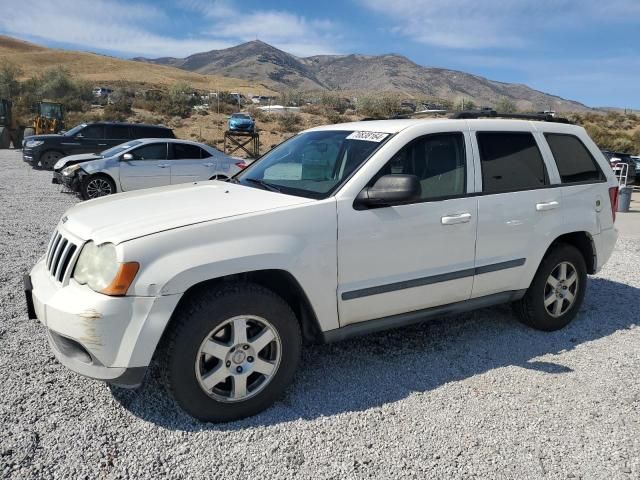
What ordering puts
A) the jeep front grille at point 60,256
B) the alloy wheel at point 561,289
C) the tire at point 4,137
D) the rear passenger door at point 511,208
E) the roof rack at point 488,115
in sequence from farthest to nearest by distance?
the tire at point 4,137 < the alloy wheel at point 561,289 < the roof rack at point 488,115 < the rear passenger door at point 511,208 < the jeep front grille at point 60,256

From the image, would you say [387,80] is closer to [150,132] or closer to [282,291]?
[150,132]

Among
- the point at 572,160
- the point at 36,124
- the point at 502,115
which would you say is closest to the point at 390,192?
the point at 502,115

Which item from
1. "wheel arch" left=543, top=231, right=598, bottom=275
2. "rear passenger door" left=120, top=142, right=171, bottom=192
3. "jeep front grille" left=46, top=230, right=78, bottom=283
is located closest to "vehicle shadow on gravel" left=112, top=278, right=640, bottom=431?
"wheel arch" left=543, top=231, right=598, bottom=275

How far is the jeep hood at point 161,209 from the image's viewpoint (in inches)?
114

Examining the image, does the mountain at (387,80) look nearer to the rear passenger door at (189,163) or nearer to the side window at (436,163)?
the rear passenger door at (189,163)

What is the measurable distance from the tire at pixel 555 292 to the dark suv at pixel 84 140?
13.7m

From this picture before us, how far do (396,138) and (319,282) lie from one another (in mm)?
1199

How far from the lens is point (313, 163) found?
3916 millimetres

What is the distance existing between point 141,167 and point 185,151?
1100mm

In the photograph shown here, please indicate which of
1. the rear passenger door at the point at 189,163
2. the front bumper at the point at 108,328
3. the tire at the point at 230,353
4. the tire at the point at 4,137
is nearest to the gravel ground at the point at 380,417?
the tire at the point at 230,353

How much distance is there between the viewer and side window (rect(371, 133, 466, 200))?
370 centimetres

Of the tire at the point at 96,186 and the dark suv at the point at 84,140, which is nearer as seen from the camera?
the tire at the point at 96,186

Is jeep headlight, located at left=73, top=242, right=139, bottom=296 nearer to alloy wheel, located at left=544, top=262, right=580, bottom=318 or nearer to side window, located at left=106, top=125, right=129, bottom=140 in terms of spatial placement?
alloy wheel, located at left=544, top=262, right=580, bottom=318

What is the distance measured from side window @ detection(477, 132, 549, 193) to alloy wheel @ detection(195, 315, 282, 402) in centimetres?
202
